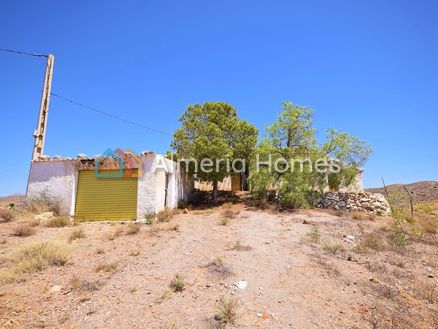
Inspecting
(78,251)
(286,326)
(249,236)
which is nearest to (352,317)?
(286,326)

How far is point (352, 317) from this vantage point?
506 centimetres

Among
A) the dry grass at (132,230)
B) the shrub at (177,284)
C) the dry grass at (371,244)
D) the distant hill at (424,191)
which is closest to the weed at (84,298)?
the shrub at (177,284)

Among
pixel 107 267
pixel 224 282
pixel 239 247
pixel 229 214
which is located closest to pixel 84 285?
pixel 107 267

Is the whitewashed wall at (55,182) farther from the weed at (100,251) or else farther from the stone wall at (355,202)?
the stone wall at (355,202)

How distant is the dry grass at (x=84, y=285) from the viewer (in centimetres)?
599

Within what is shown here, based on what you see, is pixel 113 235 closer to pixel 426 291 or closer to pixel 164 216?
pixel 164 216

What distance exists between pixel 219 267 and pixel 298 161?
1110 centimetres

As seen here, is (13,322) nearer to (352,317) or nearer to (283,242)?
(352,317)

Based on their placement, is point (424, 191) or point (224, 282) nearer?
point (224, 282)

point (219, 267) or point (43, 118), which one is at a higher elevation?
point (43, 118)

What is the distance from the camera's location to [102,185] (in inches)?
552

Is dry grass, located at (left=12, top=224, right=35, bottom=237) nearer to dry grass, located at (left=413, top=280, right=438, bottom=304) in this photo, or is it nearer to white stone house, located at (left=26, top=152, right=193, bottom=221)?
white stone house, located at (left=26, top=152, right=193, bottom=221)

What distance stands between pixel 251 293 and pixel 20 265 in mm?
5433

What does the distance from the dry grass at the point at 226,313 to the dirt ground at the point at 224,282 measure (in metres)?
0.10
